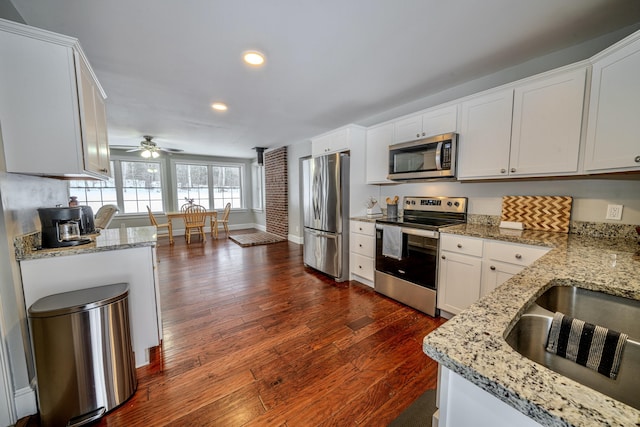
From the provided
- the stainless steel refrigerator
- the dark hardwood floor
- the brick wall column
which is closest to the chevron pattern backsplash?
the dark hardwood floor

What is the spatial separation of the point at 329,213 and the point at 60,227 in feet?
8.20

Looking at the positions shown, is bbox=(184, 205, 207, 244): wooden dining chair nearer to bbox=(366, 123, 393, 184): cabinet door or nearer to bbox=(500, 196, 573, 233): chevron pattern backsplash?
bbox=(366, 123, 393, 184): cabinet door

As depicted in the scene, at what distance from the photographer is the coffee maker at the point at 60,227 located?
1.53 metres

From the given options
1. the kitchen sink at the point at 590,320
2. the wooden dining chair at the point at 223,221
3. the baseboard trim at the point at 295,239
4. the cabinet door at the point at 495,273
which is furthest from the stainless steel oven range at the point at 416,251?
the wooden dining chair at the point at 223,221

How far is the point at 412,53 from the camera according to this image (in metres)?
2.00

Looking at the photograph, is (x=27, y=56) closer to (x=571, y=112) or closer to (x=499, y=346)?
(x=499, y=346)

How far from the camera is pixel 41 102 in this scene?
1331 millimetres

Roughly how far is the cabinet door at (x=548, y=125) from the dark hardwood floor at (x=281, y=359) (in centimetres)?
158

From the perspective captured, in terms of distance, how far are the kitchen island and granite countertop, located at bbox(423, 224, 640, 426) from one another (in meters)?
1.91

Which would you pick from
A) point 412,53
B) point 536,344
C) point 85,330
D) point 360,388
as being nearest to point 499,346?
point 536,344

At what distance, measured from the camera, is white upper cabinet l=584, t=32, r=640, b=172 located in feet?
4.69

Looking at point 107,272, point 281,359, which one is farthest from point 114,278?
point 281,359

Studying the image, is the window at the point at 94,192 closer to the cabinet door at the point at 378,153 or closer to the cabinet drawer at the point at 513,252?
the cabinet door at the point at 378,153

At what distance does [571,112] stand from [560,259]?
1.21 m
